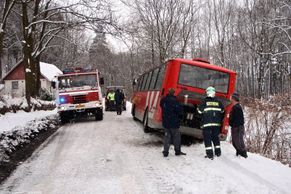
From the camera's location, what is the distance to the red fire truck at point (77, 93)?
21250 millimetres

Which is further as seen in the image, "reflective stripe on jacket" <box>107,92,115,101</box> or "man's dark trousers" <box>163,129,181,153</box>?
"reflective stripe on jacket" <box>107,92,115,101</box>

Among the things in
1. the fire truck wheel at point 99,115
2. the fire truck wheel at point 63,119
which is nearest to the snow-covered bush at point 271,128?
the fire truck wheel at point 99,115

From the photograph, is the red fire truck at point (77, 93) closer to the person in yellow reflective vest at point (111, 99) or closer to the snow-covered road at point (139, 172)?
the snow-covered road at point (139, 172)

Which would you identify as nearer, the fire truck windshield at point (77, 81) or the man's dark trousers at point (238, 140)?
the man's dark trousers at point (238, 140)

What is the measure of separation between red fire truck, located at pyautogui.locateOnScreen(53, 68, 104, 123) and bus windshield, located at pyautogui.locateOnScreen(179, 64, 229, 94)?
9.92m

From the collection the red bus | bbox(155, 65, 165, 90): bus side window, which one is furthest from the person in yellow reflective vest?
the red bus

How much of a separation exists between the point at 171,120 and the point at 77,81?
1208 cm

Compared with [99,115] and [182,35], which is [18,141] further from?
[182,35]

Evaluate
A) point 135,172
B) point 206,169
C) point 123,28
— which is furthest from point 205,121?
point 123,28

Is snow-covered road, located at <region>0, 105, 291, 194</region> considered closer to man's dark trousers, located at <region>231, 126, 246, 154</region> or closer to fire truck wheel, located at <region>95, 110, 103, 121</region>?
man's dark trousers, located at <region>231, 126, 246, 154</region>

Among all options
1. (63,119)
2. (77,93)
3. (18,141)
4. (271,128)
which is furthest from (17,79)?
(271,128)

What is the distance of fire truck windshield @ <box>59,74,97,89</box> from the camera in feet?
71.6

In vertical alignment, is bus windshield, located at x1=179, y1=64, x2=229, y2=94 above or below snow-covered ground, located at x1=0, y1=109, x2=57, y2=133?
above

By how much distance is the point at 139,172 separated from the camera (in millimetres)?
8914
